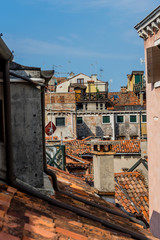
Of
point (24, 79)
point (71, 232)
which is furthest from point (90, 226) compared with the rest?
point (24, 79)

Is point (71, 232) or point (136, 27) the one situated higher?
point (136, 27)

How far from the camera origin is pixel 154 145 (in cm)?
908

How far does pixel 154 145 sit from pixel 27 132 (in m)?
5.49

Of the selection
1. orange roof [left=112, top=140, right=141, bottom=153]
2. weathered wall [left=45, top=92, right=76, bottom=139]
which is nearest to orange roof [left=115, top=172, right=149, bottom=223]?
orange roof [left=112, top=140, right=141, bottom=153]

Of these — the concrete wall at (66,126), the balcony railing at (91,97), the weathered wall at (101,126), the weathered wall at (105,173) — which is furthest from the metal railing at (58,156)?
the balcony railing at (91,97)

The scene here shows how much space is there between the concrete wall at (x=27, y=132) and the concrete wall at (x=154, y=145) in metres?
5.00

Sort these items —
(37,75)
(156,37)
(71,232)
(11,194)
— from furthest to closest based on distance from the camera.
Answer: (156,37) < (37,75) < (11,194) < (71,232)

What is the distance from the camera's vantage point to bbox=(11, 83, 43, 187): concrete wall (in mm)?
4348

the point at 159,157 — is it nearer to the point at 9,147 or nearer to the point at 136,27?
the point at 136,27

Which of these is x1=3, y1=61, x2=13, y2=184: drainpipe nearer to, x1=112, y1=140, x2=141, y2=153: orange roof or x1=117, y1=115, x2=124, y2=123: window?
x1=112, y1=140, x2=141, y2=153: orange roof

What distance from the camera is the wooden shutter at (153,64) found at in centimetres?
856

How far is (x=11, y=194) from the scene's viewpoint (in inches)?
140

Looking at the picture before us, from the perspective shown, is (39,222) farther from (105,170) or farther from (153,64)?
(153,64)

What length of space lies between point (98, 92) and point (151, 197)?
3933cm
